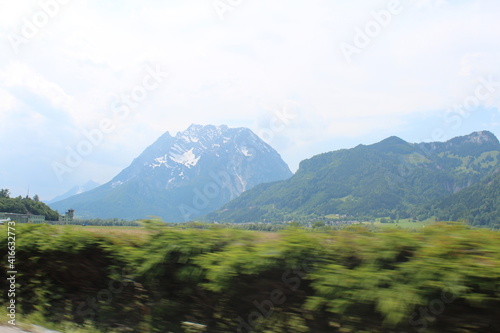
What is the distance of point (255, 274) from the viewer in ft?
14.0

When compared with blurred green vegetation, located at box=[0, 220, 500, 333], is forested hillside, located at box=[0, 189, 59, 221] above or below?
above

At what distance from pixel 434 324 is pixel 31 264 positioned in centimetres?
669

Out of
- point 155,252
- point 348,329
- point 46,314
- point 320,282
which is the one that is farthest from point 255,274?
point 46,314

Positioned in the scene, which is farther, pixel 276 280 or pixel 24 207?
pixel 24 207

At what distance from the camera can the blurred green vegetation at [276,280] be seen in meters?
3.31

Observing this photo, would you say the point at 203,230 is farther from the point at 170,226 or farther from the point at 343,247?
the point at 343,247

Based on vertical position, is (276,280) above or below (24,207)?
below

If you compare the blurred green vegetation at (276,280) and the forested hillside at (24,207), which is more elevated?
the forested hillside at (24,207)

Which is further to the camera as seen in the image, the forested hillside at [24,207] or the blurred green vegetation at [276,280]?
the forested hillside at [24,207]

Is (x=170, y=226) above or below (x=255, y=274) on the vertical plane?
above

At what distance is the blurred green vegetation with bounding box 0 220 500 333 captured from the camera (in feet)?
10.8

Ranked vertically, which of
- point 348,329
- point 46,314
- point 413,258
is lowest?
point 46,314

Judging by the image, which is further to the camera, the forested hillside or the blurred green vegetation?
the forested hillside

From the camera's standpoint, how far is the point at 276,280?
13.9 ft
